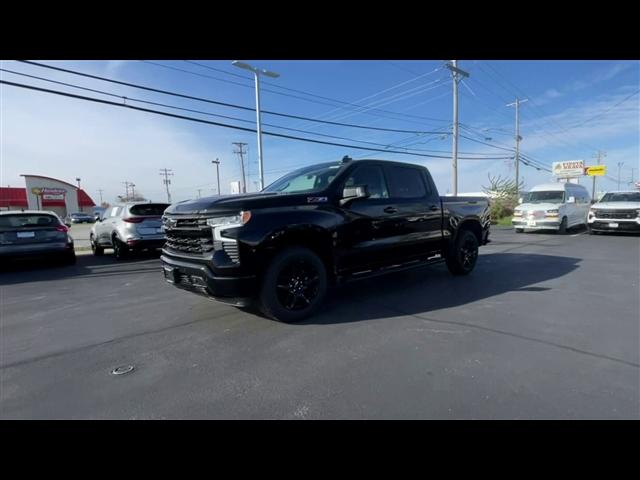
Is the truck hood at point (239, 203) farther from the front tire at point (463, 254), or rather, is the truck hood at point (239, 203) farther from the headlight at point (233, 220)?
the front tire at point (463, 254)

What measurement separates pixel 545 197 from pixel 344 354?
15514 millimetres

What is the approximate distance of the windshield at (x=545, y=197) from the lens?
13.9m

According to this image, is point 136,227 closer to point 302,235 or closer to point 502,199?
point 302,235

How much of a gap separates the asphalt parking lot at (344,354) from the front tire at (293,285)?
176 millimetres

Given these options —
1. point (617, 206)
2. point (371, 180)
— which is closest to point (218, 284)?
point (371, 180)

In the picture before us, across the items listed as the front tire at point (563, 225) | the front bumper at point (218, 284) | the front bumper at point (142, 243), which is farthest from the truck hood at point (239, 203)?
the front tire at point (563, 225)

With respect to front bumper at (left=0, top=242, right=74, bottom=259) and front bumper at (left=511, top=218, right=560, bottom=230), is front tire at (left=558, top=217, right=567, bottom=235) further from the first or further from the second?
front bumper at (left=0, top=242, right=74, bottom=259)

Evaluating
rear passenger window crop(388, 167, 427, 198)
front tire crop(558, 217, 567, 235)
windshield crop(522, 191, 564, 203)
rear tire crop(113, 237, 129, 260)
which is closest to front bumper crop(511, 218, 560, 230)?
front tire crop(558, 217, 567, 235)

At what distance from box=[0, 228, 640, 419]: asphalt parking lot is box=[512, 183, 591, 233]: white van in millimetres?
8962

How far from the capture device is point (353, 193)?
158 inches

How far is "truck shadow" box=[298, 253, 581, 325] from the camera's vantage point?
4125mm
